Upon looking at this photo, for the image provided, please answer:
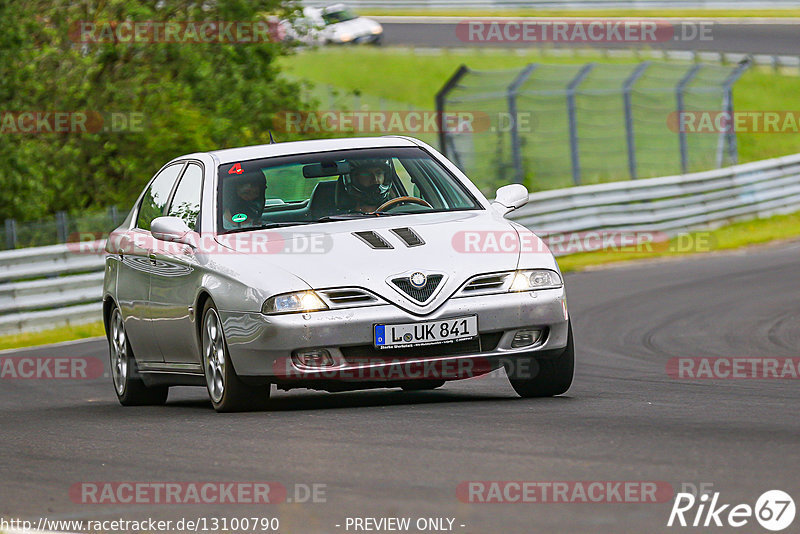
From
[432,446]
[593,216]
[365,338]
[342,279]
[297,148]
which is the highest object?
[297,148]

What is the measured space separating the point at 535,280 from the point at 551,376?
618 mm

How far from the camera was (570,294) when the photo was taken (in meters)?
17.6

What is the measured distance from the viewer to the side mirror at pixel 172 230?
8984 mm

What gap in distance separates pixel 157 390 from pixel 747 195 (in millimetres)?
16323

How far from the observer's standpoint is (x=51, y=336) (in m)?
17.8

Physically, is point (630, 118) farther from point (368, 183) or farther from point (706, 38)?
point (706, 38)

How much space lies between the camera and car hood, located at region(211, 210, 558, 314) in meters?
8.05

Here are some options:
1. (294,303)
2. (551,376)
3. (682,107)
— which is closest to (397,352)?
(294,303)

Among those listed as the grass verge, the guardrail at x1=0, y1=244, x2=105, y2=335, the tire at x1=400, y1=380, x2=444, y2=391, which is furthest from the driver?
the guardrail at x1=0, y1=244, x2=105, y2=335

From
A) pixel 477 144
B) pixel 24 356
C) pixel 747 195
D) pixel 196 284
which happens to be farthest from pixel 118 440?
pixel 747 195

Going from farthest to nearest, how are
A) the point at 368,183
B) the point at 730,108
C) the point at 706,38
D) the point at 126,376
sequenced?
the point at 706,38 < the point at 730,108 < the point at 126,376 < the point at 368,183

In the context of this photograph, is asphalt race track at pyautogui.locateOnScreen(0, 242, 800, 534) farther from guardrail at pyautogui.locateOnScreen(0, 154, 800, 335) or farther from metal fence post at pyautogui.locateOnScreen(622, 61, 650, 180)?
metal fence post at pyautogui.locateOnScreen(622, 61, 650, 180)

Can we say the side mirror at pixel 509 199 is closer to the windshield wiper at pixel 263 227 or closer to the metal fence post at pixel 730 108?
the windshield wiper at pixel 263 227

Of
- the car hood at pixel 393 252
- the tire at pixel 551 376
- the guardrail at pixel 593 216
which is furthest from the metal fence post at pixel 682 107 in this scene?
the tire at pixel 551 376
